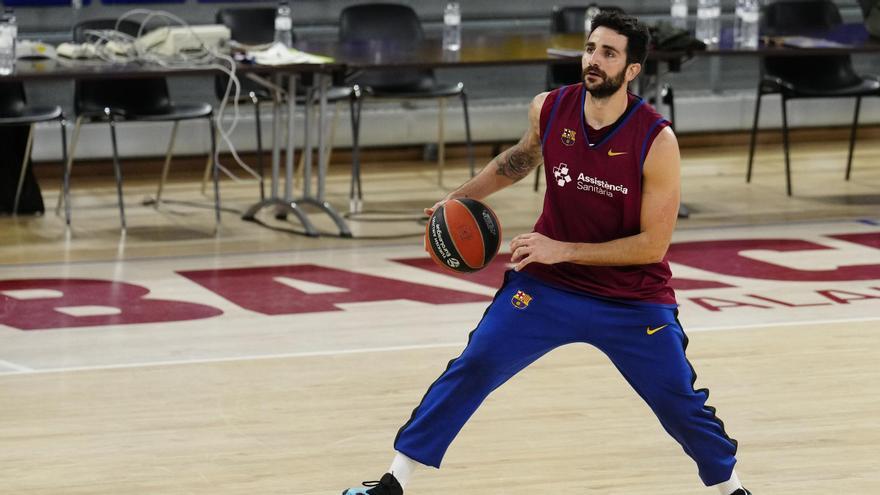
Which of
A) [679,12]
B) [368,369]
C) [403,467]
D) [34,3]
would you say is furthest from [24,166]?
[403,467]

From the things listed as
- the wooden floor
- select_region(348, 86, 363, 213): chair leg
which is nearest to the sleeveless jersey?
the wooden floor

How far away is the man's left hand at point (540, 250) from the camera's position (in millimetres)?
3766

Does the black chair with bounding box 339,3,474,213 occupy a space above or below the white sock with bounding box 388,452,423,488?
above

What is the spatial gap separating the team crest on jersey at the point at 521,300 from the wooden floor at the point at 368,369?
778 millimetres

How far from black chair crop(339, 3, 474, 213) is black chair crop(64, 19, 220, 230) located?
3.15ft

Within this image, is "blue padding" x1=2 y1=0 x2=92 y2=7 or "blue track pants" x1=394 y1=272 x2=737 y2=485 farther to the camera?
"blue padding" x1=2 y1=0 x2=92 y2=7

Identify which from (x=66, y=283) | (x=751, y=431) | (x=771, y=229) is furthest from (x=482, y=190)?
(x=771, y=229)

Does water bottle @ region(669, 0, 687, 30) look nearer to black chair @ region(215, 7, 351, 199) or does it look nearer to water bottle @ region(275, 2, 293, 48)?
black chair @ region(215, 7, 351, 199)

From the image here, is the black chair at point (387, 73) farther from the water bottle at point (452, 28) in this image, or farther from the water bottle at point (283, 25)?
the water bottle at point (283, 25)

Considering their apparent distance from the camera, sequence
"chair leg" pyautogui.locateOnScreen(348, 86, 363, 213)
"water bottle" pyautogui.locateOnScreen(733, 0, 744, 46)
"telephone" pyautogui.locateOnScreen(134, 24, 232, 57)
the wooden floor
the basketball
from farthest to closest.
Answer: "water bottle" pyautogui.locateOnScreen(733, 0, 744, 46) < "chair leg" pyautogui.locateOnScreen(348, 86, 363, 213) < "telephone" pyautogui.locateOnScreen(134, 24, 232, 57) < the wooden floor < the basketball

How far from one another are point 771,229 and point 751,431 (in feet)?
11.3

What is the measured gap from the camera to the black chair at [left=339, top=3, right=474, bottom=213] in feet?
28.8

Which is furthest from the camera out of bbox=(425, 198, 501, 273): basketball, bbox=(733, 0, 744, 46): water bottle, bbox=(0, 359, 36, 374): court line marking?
bbox=(733, 0, 744, 46): water bottle

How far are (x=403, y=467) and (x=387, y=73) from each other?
5.46 metres
